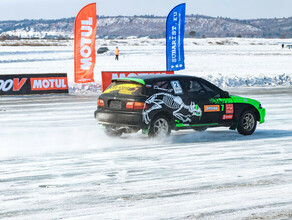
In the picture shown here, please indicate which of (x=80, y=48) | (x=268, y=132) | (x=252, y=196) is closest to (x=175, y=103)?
(x=268, y=132)

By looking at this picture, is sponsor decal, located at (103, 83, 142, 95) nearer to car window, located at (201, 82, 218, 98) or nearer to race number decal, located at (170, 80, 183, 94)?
race number decal, located at (170, 80, 183, 94)

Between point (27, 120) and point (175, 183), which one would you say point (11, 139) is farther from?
point (175, 183)

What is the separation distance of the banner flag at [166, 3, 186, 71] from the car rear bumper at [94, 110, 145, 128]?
16.1 metres

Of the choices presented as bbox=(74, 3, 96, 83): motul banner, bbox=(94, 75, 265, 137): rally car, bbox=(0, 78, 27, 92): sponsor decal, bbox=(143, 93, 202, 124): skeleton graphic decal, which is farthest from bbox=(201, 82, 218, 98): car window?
bbox=(74, 3, 96, 83): motul banner

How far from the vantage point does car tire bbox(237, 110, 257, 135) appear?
40.4 ft

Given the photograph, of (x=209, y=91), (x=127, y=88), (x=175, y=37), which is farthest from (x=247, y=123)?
(x=175, y=37)

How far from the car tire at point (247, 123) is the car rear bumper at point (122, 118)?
274 centimetres

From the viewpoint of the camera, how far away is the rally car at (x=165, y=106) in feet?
36.1

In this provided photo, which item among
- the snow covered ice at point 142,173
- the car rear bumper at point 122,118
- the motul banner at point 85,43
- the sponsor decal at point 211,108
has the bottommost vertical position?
Result: the snow covered ice at point 142,173

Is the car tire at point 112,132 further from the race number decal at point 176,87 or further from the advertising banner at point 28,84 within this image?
the advertising banner at point 28,84

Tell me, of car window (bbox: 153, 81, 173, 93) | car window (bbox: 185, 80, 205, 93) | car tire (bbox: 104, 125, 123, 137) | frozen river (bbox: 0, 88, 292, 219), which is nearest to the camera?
frozen river (bbox: 0, 88, 292, 219)

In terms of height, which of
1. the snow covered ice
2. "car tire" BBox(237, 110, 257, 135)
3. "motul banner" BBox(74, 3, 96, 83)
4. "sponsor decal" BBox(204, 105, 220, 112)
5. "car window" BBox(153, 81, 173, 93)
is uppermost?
"motul banner" BBox(74, 3, 96, 83)

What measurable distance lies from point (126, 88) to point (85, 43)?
1561cm

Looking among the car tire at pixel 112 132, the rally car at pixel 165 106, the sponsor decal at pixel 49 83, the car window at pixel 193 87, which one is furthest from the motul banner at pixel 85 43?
the car window at pixel 193 87
